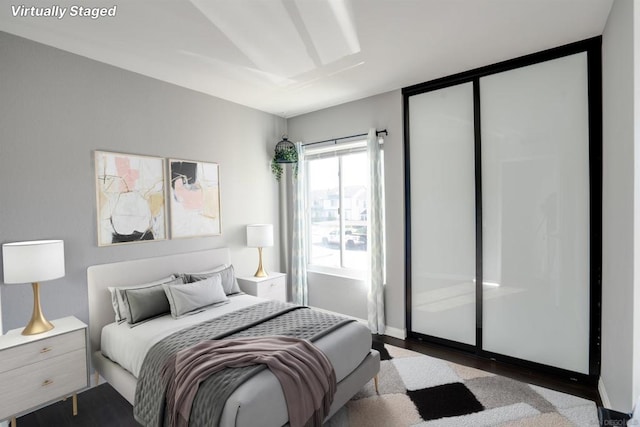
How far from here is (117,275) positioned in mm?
2857

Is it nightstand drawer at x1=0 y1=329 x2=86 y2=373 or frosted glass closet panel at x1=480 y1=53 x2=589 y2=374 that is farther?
frosted glass closet panel at x1=480 y1=53 x2=589 y2=374

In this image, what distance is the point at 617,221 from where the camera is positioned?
2049 millimetres

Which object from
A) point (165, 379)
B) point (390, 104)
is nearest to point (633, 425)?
point (165, 379)

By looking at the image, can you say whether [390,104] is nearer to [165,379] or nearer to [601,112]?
[601,112]

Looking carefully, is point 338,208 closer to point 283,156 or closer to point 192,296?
point 283,156

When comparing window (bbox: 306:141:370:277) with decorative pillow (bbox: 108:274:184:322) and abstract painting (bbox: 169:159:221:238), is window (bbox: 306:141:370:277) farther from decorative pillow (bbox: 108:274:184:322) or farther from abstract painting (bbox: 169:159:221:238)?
decorative pillow (bbox: 108:274:184:322)

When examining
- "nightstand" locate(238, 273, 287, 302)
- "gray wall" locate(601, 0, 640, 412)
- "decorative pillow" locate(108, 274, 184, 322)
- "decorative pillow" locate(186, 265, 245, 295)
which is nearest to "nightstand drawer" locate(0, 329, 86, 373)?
"decorative pillow" locate(108, 274, 184, 322)

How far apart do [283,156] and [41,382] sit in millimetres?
3179

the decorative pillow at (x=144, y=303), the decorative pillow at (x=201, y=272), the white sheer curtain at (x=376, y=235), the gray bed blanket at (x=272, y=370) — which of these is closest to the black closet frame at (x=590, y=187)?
the white sheer curtain at (x=376, y=235)

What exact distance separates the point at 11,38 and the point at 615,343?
15.6 feet

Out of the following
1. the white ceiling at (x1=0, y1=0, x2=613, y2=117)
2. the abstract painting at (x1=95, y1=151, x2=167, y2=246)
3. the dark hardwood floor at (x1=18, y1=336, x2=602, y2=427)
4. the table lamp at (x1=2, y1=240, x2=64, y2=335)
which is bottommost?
the dark hardwood floor at (x1=18, y1=336, x2=602, y2=427)

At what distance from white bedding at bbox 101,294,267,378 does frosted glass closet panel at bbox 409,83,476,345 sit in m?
2.08

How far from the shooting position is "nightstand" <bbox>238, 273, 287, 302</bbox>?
376cm

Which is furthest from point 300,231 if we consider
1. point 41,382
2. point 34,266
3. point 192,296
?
point 41,382
